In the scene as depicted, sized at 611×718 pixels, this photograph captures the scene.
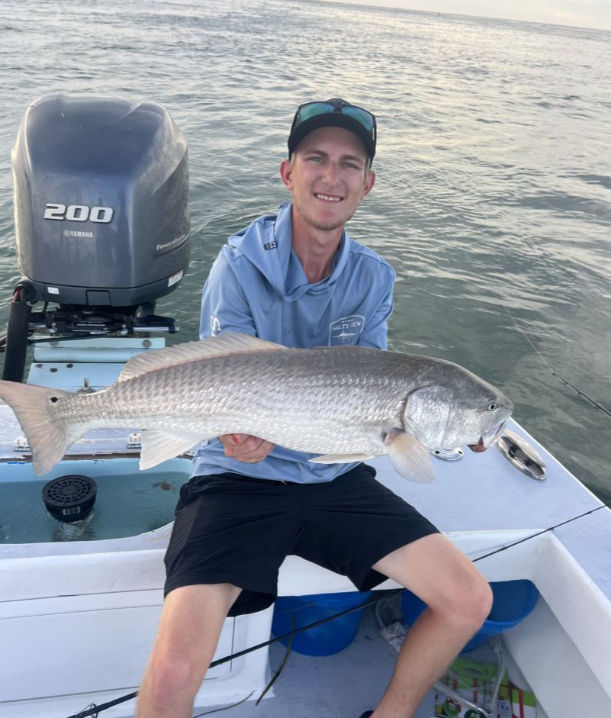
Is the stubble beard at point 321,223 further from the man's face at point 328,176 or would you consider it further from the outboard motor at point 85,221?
the outboard motor at point 85,221

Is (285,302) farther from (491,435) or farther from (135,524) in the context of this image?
(135,524)

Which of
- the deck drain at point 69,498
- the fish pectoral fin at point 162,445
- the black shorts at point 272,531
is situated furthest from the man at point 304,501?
the deck drain at point 69,498

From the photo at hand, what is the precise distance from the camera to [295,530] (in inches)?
104


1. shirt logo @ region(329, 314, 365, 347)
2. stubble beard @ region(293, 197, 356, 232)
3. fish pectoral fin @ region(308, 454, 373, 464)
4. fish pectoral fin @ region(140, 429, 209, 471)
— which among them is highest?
stubble beard @ region(293, 197, 356, 232)

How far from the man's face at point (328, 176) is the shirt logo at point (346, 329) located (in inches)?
19.5

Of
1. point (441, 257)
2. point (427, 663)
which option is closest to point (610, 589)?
point (427, 663)

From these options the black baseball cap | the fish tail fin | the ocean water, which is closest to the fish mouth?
the black baseball cap

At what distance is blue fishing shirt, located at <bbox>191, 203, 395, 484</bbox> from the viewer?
285 centimetres

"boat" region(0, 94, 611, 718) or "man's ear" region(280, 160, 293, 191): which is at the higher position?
"man's ear" region(280, 160, 293, 191)

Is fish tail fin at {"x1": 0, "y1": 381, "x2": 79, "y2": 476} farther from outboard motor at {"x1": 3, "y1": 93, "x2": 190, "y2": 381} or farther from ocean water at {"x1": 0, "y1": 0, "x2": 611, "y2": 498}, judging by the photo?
ocean water at {"x1": 0, "y1": 0, "x2": 611, "y2": 498}

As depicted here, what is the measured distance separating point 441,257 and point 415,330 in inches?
104

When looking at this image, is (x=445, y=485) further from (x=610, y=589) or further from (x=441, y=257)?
(x=441, y=257)

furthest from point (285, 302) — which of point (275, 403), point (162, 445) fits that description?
point (162, 445)

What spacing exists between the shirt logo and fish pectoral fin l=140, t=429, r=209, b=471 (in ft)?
3.08
